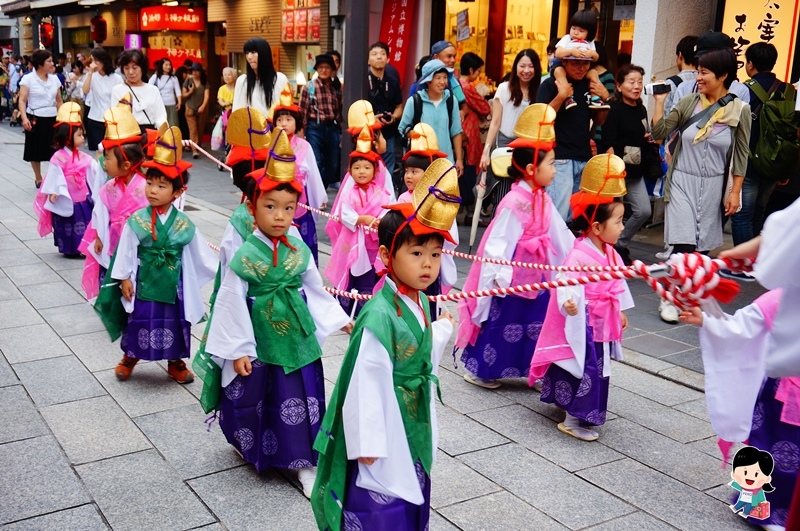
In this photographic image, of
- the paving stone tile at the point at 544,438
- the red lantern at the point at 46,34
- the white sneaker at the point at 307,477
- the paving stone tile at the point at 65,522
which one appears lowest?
the paving stone tile at the point at 544,438

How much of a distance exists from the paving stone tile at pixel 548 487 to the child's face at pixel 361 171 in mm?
2433

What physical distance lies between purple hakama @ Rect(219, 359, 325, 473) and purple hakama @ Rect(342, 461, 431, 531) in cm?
102

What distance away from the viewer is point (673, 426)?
4555mm

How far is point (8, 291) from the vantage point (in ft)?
23.2

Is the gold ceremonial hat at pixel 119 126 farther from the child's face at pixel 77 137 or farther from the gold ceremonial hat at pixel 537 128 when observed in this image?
the gold ceremonial hat at pixel 537 128

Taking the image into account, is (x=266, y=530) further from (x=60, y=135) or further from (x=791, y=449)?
(x=60, y=135)

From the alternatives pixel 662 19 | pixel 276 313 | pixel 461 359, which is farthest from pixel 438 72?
pixel 276 313

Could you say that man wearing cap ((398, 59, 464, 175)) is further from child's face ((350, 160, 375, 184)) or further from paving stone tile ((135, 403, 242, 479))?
paving stone tile ((135, 403, 242, 479))

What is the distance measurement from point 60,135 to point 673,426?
20.8 feet

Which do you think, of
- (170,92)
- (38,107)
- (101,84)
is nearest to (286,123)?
(101,84)

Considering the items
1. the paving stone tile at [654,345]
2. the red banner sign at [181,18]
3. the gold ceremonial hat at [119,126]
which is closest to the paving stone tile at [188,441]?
the gold ceremonial hat at [119,126]

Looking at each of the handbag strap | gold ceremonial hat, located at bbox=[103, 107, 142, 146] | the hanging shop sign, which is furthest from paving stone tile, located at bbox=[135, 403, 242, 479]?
the hanging shop sign

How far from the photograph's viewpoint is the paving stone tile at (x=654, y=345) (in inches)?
224

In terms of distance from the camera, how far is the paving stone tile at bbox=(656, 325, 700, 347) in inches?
233
